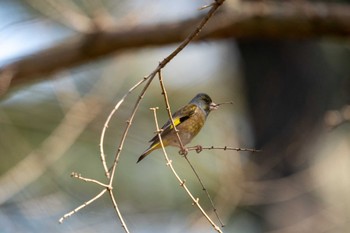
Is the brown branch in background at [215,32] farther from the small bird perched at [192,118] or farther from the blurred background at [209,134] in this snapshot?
the small bird perched at [192,118]

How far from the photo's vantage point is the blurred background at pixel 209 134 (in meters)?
5.91

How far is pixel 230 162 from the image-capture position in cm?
604

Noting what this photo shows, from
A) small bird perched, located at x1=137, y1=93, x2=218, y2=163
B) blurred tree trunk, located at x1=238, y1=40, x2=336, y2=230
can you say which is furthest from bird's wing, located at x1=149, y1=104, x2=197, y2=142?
blurred tree trunk, located at x1=238, y1=40, x2=336, y2=230

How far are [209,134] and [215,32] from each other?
2.84ft

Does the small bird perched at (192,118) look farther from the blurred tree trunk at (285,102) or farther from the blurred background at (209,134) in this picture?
the blurred tree trunk at (285,102)

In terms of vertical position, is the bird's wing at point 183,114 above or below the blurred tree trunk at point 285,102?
below

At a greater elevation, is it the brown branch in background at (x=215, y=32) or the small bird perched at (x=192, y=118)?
the brown branch in background at (x=215, y=32)

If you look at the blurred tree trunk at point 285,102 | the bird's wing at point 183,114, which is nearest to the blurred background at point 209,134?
the blurred tree trunk at point 285,102

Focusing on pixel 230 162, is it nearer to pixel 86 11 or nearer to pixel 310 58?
pixel 310 58

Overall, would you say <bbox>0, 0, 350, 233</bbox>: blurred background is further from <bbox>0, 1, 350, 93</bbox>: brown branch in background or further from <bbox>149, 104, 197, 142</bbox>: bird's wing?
<bbox>149, 104, 197, 142</bbox>: bird's wing

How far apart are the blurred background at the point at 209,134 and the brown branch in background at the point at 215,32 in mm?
90

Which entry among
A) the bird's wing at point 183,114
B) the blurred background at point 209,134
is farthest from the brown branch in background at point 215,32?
the bird's wing at point 183,114

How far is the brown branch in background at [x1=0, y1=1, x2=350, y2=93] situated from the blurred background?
9cm

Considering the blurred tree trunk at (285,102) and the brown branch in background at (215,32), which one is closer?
the brown branch in background at (215,32)
